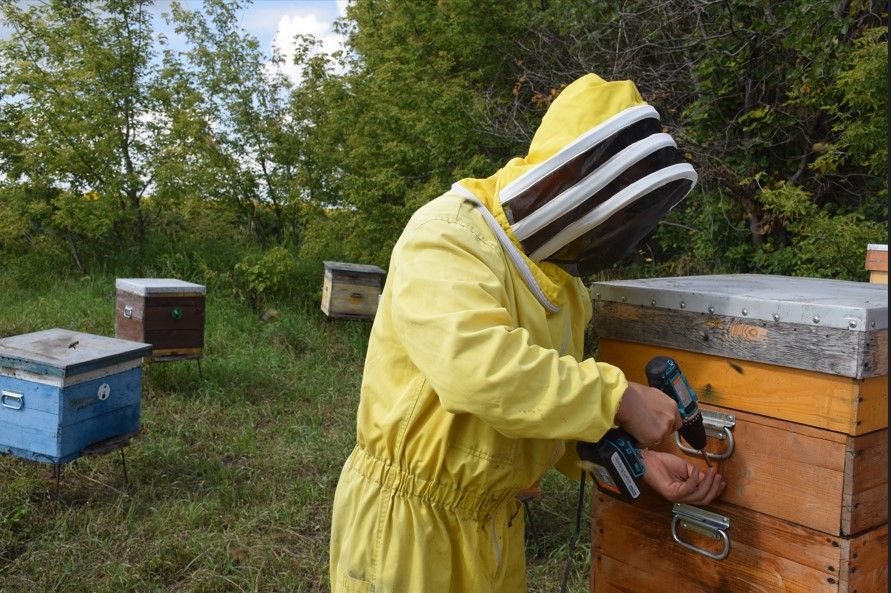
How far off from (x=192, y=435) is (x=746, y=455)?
3919mm

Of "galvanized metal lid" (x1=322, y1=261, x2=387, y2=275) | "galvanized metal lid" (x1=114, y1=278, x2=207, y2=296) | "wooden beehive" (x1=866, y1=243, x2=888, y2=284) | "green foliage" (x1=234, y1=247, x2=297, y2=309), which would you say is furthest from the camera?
"green foliage" (x1=234, y1=247, x2=297, y2=309)

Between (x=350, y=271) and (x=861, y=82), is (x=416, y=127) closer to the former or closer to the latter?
(x=350, y=271)

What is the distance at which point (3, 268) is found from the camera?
27.4 ft

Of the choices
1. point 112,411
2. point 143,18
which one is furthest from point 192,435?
point 143,18

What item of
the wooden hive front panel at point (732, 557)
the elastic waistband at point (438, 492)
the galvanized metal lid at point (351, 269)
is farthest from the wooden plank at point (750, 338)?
the galvanized metal lid at point (351, 269)

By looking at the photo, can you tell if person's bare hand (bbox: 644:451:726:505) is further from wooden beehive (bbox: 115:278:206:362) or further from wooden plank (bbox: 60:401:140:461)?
wooden beehive (bbox: 115:278:206:362)

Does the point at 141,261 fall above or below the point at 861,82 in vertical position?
below

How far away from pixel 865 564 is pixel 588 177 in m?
0.94

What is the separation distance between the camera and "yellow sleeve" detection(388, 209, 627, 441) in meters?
1.35

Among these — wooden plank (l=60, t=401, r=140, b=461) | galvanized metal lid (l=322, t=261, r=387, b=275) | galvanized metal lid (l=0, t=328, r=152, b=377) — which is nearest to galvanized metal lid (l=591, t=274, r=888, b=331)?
galvanized metal lid (l=0, t=328, r=152, b=377)

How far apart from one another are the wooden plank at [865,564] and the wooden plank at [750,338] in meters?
0.34

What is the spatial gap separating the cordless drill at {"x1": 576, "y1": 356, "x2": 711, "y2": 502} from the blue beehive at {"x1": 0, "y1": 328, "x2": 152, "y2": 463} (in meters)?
2.90

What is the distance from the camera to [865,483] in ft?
4.83

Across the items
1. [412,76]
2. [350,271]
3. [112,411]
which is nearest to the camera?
[112,411]
